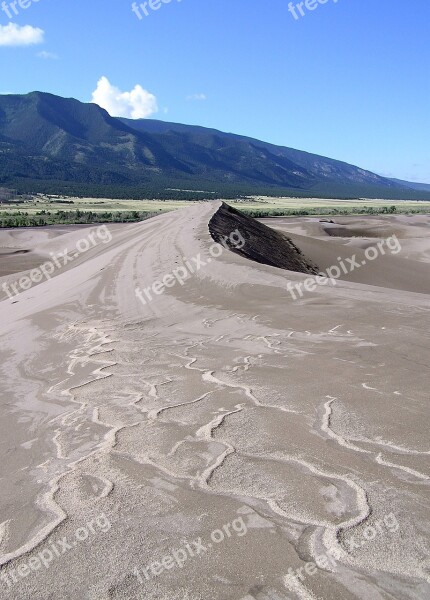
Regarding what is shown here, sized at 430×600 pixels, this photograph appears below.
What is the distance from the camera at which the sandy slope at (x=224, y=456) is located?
3410 millimetres

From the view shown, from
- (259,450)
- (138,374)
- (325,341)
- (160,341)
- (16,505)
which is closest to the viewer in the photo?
(16,505)

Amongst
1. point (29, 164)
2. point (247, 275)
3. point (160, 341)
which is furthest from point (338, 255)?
point (29, 164)

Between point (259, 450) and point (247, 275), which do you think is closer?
point (259, 450)

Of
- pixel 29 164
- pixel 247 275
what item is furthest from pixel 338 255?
pixel 29 164

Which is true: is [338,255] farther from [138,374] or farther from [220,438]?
[220,438]

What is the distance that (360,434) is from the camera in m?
5.09

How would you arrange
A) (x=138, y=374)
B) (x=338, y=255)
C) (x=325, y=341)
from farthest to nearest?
1. (x=338, y=255)
2. (x=325, y=341)
3. (x=138, y=374)

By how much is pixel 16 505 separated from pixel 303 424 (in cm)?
249

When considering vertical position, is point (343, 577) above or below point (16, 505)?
above

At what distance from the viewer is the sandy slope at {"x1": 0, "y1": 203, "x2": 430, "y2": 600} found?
3.41 metres

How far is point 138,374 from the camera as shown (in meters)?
7.43

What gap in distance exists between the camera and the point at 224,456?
4.82m

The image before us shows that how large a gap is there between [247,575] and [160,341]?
608cm

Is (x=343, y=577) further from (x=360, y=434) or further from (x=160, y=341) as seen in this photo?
(x=160, y=341)
